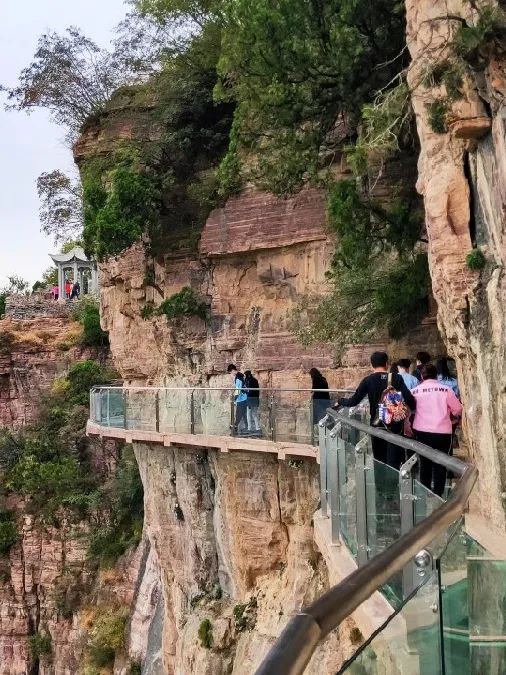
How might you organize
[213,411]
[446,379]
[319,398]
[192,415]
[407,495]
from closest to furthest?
[407,495] → [446,379] → [319,398] → [213,411] → [192,415]

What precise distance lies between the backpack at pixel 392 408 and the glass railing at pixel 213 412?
445cm

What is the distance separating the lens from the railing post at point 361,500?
245 inches

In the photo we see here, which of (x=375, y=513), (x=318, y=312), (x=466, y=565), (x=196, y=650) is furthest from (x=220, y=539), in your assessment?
(x=466, y=565)

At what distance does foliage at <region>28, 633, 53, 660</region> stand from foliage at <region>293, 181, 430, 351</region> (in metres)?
20.0

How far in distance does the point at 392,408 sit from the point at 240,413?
7.16m

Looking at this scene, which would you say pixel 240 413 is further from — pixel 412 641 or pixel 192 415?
pixel 412 641

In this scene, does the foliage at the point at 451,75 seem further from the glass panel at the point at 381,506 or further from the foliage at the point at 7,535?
the foliage at the point at 7,535

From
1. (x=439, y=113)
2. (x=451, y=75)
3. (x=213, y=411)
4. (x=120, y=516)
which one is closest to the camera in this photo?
(x=451, y=75)

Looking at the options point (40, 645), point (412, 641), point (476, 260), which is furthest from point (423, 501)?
point (40, 645)

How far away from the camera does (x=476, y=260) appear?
9977 mm

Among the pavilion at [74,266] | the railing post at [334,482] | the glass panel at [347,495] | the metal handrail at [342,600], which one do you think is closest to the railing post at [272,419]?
the railing post at [334,482]

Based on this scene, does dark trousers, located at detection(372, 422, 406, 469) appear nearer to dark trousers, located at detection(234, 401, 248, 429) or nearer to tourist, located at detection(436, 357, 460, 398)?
tourist, located at detection(436, 357, 460, 398)

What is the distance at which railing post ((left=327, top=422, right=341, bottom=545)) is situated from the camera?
7594 mm

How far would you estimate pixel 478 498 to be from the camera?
9.49 m
